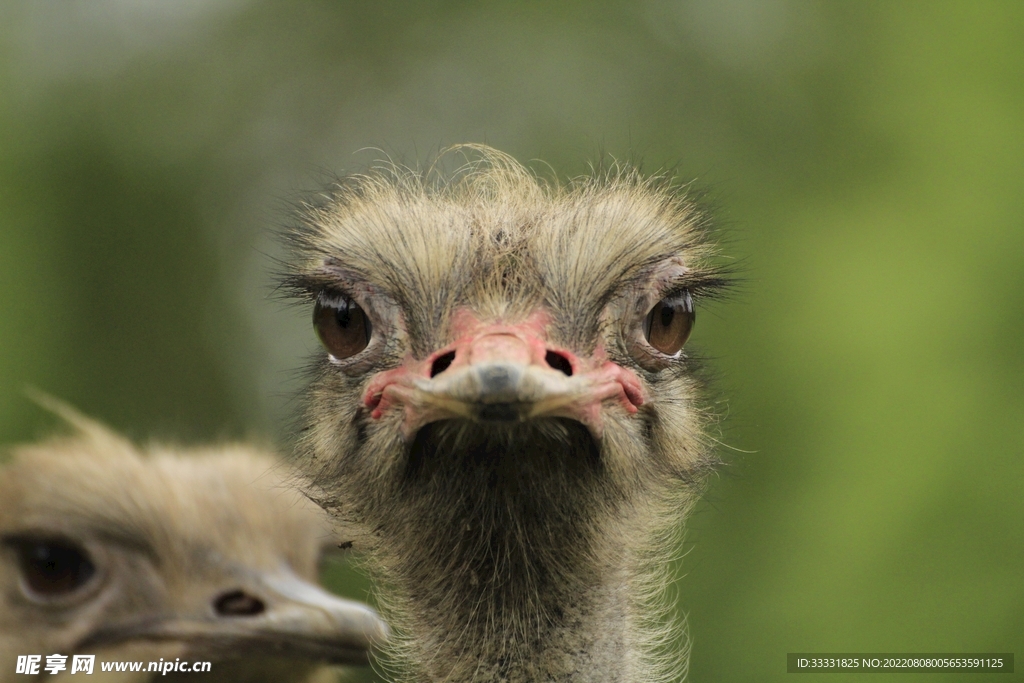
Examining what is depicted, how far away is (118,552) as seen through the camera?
340 cm

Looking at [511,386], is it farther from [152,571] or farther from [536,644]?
→ [152,571]

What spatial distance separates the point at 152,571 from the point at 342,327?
148 cm

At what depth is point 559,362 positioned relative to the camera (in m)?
1.90

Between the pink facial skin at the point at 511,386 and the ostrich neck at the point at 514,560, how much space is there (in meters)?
0.11

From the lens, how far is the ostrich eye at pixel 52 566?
331 cm

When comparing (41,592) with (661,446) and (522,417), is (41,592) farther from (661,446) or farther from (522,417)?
(522,417)

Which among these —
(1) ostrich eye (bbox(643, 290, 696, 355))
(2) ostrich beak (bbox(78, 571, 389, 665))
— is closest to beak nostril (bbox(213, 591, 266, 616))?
(2) ostrich beak (bbox(78, 571, 389, 665))

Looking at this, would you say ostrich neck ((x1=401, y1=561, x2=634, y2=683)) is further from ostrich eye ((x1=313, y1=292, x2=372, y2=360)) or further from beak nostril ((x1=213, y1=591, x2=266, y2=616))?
beak nostril ((x1=213, y1=591, x2=266, y2=616))

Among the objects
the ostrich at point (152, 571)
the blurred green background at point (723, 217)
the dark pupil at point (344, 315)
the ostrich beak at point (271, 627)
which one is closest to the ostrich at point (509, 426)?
the dark pupil at point (344, 315)

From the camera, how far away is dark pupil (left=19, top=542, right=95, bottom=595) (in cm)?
332

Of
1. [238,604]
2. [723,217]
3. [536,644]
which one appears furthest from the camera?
[723,217]

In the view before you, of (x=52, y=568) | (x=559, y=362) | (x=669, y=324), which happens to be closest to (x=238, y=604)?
(x=52, y=568)

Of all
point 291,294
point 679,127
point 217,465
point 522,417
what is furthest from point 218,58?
point 522,417

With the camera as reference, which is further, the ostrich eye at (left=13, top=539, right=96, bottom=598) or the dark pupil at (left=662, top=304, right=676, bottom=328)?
the ostrich eye at (left=13, top=539, right=96, bottom=598)
